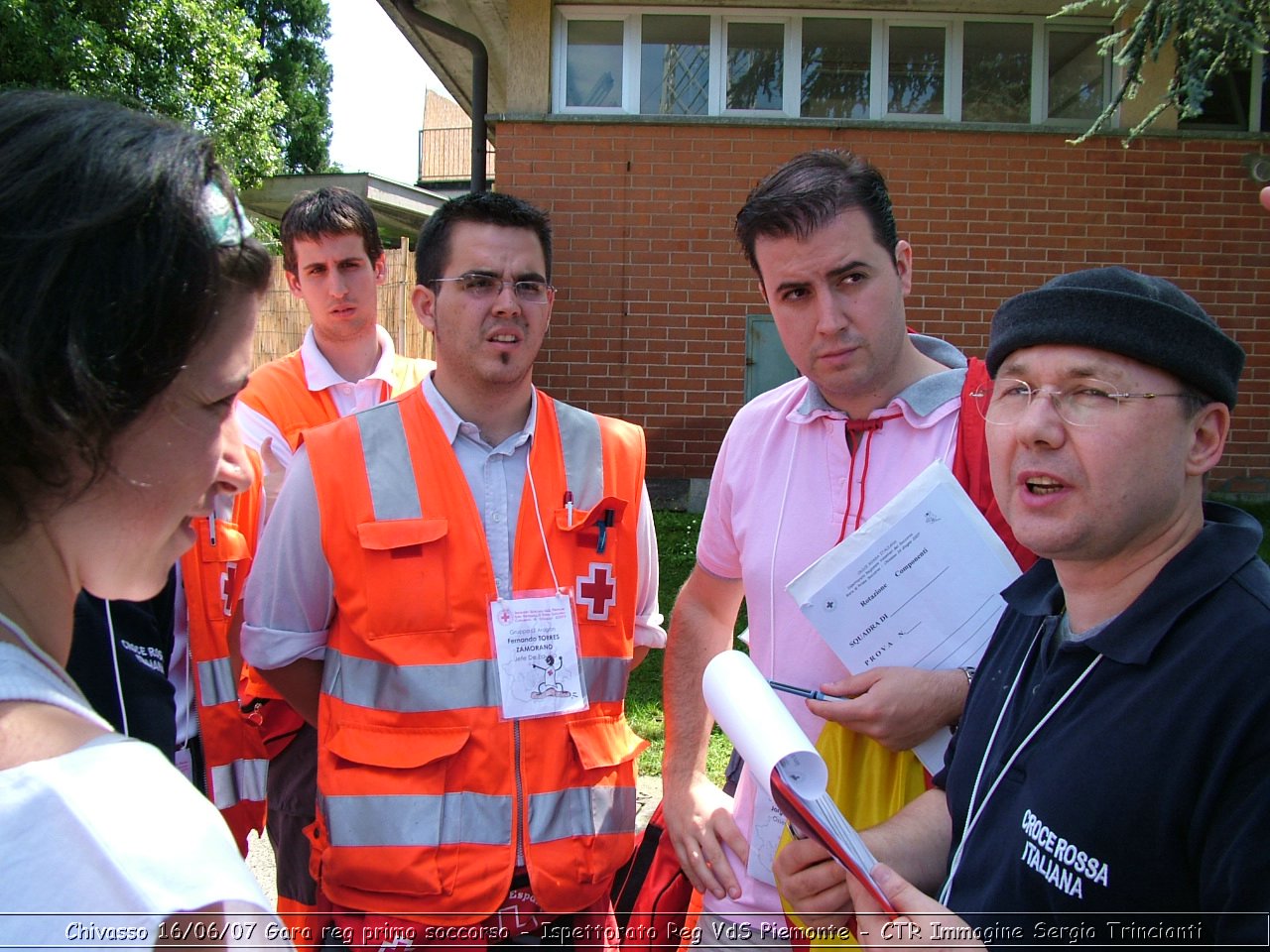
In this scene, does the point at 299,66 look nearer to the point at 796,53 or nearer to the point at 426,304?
the point at 796,53

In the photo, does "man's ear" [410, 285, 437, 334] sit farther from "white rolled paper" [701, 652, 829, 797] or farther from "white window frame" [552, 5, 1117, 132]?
"white window frame" [552, 5, 1117, 132]

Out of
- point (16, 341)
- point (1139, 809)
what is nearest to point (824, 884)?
point (1139, 809)

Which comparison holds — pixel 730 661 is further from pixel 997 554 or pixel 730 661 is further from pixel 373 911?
pixel 373 911

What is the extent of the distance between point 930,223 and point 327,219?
6286 millimetres

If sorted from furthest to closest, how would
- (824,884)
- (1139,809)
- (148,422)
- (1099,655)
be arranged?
(824,884), (1099,655), (1139,809), (148,422)

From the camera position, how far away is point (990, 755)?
1634mm

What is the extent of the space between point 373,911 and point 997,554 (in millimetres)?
1667

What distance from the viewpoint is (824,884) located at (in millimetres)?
1776

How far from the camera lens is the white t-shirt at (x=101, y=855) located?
2.87 feet

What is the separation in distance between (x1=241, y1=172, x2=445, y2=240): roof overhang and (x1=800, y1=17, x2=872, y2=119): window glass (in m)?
4.49

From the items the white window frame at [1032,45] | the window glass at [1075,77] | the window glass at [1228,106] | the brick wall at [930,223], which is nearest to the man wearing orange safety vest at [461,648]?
the brick wall at [930,223]

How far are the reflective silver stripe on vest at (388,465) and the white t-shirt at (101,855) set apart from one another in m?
1.62

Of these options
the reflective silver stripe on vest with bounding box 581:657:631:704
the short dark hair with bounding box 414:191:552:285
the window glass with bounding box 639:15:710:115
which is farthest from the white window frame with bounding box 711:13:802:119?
the reflective silver stripe on vest with bounding box 581:657:631:704

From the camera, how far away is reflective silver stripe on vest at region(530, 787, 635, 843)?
245 centimetres
